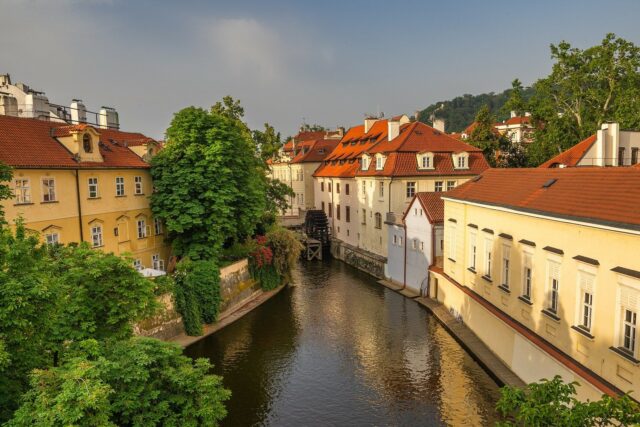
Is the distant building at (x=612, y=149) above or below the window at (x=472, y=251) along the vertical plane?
above

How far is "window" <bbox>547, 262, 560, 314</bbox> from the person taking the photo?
48.9 feet

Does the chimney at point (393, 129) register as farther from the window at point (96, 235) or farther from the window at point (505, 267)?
the window at point (96, 235)

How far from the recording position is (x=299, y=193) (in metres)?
61.7

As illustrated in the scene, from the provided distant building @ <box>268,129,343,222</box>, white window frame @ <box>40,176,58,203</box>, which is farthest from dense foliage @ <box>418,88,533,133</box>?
Answer: white window frame @ <box>40,176,58,203</box>

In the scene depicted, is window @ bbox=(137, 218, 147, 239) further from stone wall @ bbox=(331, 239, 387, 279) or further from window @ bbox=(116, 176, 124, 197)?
stone wall @ bbox=(331, 239, 387, 279)

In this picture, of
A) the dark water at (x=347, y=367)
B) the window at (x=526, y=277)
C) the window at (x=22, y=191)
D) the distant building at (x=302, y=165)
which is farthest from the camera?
the distant building at (x=302, y=165)

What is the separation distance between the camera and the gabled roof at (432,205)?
2778 cm

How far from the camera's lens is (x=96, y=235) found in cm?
2531

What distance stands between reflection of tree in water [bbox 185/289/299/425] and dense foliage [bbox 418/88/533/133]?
122033 mm

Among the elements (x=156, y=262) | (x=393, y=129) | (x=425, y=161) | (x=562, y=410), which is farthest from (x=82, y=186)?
(x=393, y=129)

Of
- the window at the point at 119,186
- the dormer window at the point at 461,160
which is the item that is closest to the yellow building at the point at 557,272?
the dormer window at the point at 461,160

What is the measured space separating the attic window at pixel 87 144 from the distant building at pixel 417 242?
18499mm

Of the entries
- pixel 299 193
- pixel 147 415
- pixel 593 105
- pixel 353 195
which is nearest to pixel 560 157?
pixel 593 105

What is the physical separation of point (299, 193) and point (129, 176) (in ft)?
115
